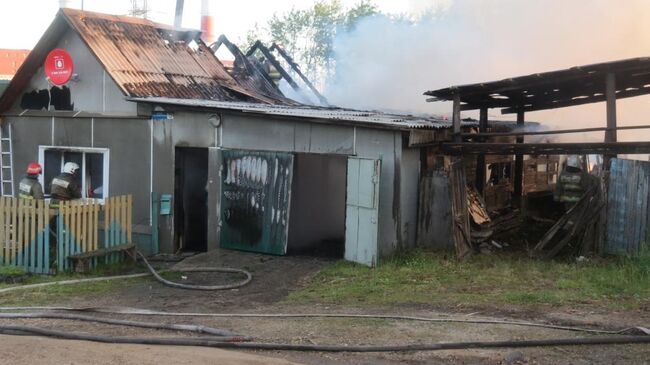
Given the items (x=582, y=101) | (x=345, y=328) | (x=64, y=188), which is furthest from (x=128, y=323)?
(x=582, y=101)

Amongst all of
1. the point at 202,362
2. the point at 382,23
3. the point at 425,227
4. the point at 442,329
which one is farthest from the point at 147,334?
the point at 382,23

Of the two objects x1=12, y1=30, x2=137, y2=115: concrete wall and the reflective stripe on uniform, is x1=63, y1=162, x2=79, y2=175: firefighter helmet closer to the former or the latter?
the reflective stripe on uniform

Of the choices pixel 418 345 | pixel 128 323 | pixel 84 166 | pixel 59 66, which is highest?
pixel 59 66

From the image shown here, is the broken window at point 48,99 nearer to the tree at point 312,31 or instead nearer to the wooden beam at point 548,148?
the wooden beam at point 548,148

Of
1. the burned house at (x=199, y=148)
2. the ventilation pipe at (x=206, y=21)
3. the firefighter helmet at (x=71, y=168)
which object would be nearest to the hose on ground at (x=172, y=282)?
the burned house at (x=199, y=148)

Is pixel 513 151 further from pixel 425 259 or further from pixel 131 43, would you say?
pixel 131 43

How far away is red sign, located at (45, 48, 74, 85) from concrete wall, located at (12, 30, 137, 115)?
0.11 meters

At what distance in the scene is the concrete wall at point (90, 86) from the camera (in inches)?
521

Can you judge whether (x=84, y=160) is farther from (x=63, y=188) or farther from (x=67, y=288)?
(x=67, y=288)

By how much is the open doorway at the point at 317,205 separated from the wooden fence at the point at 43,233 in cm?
399

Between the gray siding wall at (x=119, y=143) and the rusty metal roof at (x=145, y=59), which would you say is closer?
the gray siding wall at (x=119, y=143)

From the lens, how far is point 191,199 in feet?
43.7

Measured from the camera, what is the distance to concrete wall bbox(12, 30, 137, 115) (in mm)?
13242

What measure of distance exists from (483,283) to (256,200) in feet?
15.1
